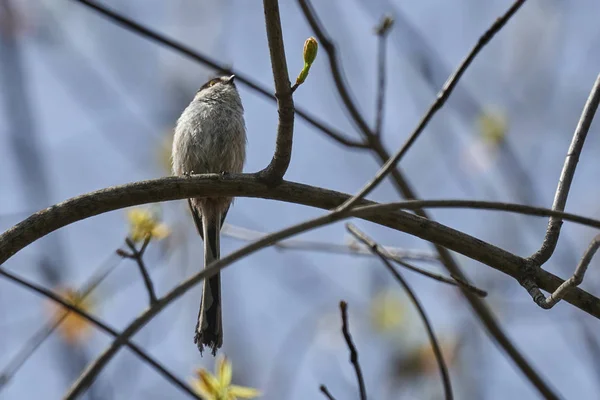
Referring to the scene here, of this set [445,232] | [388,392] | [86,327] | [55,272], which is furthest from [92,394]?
[388,392]

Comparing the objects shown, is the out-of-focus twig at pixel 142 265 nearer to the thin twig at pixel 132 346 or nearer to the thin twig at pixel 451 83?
the thin twig at pixel 132 346

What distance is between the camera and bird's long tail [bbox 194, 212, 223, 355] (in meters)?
3.79

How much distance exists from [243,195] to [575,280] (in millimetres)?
1380

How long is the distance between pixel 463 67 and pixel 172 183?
127 cm

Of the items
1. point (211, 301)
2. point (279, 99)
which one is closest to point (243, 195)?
point (279, 99)

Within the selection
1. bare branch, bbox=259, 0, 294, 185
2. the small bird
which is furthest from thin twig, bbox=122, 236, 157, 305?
the small bird

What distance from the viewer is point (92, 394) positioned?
3.52 metres

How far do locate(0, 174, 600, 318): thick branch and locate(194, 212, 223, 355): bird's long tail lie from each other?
0.88 m

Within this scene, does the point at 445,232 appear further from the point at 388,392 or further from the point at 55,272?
the point at 388,392

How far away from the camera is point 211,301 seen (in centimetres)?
421

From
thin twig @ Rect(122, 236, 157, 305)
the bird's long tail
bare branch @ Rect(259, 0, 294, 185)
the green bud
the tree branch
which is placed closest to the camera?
the tree branch

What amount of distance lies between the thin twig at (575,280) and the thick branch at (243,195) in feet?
0.46

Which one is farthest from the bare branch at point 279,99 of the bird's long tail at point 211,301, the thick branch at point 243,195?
the bird's long tail at point 211,301

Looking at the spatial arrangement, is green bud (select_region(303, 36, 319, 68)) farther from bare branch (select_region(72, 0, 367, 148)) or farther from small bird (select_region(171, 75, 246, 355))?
small bird (select_region(171, 75, 246, 355))
